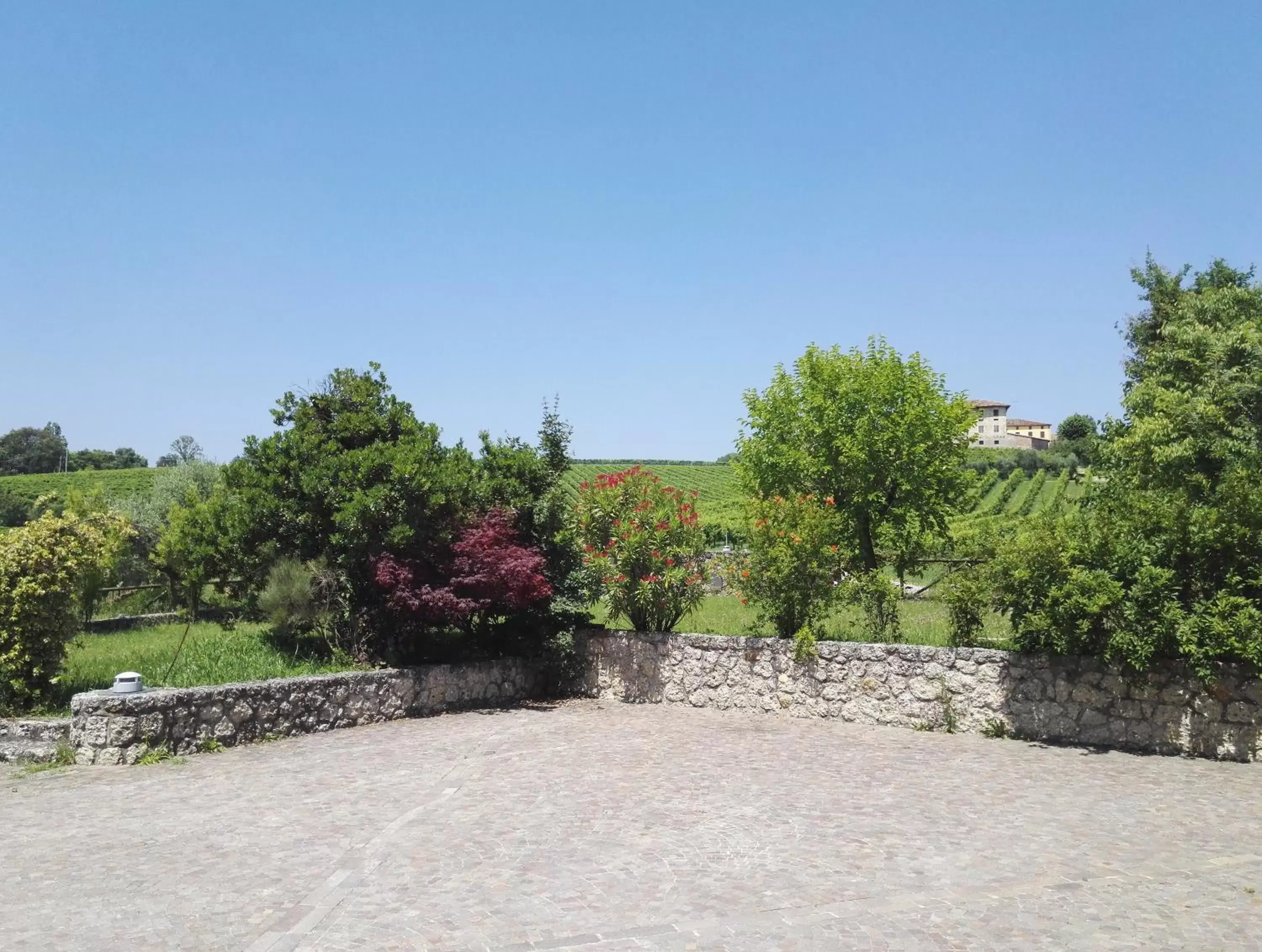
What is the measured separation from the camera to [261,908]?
731 centimetres

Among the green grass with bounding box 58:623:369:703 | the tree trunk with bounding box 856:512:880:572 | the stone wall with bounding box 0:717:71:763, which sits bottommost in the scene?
the stone wall with bounding box 0:717:71:763

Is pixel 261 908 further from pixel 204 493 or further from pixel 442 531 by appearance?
pixel 204 493

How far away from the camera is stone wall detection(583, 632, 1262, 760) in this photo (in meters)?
12.1

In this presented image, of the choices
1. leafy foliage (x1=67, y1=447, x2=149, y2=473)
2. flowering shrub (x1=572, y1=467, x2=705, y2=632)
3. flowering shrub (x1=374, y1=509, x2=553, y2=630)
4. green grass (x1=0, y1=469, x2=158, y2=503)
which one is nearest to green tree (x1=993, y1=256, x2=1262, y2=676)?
flowering shrub (x1=572, y1=467, x2=705, y2=632)

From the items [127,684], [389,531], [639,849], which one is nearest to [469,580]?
[389,531]

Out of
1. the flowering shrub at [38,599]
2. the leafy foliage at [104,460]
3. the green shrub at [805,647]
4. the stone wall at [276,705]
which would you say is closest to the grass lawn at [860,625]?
the green shrub at [805,647]

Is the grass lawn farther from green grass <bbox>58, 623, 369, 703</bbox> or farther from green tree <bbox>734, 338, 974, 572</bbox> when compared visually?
green tree <bbox>734, 338, 974, 572</bbox>

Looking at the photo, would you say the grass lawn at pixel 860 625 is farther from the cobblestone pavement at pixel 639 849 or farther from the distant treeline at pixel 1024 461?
the distant treeline at pixel 1024 461

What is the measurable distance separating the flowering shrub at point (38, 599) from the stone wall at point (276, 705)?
1227mm

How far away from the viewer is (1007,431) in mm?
162625

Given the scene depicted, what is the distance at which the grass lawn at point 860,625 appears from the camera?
15195mm

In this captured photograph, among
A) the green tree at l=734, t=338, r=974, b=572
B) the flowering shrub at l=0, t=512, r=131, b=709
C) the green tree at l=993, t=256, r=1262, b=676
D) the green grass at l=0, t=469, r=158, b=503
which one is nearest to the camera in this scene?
the green tree at l=993, t=256, r=1262, b=676

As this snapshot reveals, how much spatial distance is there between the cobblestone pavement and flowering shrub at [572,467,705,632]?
3.95 metres

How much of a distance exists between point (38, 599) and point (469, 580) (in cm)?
614
